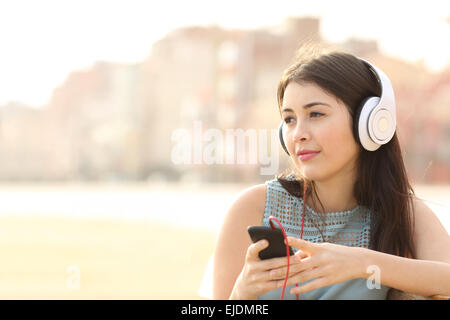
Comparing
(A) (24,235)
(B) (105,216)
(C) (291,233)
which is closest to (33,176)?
(B) (105,216)

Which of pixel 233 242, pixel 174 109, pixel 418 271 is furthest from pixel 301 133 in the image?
pixel 174 109

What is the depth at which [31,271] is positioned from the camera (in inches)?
274

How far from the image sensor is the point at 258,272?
1396 millimetres

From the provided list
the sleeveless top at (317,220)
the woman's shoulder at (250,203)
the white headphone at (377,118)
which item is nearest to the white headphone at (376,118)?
the white headphone at (377,118)

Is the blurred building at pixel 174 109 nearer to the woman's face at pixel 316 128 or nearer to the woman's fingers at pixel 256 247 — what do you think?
the woman's face at pixel 316 128

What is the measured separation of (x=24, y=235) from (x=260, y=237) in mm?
9732

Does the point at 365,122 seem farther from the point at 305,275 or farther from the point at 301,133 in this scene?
the point at 305,275

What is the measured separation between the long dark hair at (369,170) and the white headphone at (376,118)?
2.0 inches

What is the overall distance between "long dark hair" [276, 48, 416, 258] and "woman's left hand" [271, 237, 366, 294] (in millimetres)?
411

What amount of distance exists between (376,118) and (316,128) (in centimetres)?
21

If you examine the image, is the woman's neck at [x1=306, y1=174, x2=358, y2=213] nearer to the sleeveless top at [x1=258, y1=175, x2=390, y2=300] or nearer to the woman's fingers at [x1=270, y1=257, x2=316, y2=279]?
the sleeveless top at [x1=258, y1=175, x2=390, y2=300]

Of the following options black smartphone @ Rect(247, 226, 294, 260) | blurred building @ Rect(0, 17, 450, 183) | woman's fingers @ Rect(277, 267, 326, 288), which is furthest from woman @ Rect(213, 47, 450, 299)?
blurred building @ Rect(0, 17, 450, 183)
